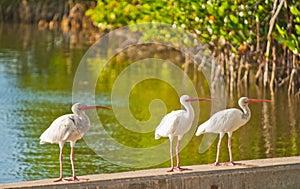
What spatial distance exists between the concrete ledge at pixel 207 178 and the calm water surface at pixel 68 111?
3.43 m

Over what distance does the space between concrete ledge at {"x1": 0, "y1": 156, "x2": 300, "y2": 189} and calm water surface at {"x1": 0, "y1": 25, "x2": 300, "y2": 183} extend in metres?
3.43

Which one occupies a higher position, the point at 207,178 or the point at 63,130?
the point at 63,130

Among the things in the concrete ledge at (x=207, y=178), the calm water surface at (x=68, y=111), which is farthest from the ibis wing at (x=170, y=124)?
the calm water surface at (x=68, y=111)

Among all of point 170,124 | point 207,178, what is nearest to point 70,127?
point 170,124

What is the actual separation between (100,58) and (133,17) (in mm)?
6836

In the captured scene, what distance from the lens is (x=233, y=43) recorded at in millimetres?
21781

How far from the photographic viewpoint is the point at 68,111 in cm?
1942

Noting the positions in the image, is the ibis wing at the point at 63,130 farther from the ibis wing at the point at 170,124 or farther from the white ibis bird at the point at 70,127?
the ibis wing at the point at 170,124

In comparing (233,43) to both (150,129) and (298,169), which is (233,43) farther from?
(298,169)

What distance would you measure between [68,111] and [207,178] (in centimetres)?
972

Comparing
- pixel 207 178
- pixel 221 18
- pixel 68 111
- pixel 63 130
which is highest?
pixel 221 18

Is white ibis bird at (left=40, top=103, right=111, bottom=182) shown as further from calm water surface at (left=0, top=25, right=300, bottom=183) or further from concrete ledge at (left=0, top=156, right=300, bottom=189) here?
calm water surface at (left=0, top=25, right=300, bottom=183)

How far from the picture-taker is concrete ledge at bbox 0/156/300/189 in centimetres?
951

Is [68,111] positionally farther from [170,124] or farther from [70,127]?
[70,127]
